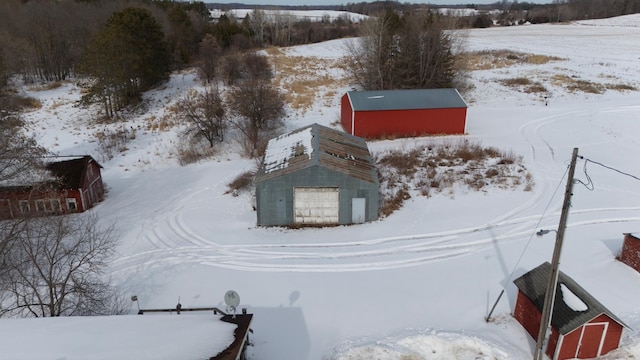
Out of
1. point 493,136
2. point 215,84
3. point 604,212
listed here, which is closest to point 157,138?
point 215,84

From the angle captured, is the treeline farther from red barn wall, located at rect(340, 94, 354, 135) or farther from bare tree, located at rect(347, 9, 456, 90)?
red barn wall, located at rect(340, 94, 354, 135)

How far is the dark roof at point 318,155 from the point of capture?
63.0 feet

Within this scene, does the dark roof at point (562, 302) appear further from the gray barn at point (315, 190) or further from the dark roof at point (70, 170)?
the dark roof at point (70, 170)

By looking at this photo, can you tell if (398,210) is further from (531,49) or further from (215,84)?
(531,49)

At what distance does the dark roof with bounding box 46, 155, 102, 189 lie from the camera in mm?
22516

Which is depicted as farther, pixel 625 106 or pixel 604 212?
pixel 625 106

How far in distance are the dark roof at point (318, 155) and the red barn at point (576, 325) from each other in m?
8.93

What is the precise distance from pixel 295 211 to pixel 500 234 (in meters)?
8.42

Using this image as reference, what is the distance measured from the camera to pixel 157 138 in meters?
34.6

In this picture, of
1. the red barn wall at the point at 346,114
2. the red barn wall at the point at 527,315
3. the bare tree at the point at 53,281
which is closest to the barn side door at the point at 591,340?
the red barn wall at the point at 527,315

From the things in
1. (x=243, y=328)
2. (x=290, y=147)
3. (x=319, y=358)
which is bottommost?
(x=319, y=358)

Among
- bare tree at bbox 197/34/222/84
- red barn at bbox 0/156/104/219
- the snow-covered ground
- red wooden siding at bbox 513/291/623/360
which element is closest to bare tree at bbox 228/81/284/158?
the snow-covered ground

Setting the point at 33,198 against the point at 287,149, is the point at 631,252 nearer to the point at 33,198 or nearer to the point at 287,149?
the point at 287,149

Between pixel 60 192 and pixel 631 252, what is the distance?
24406mm
